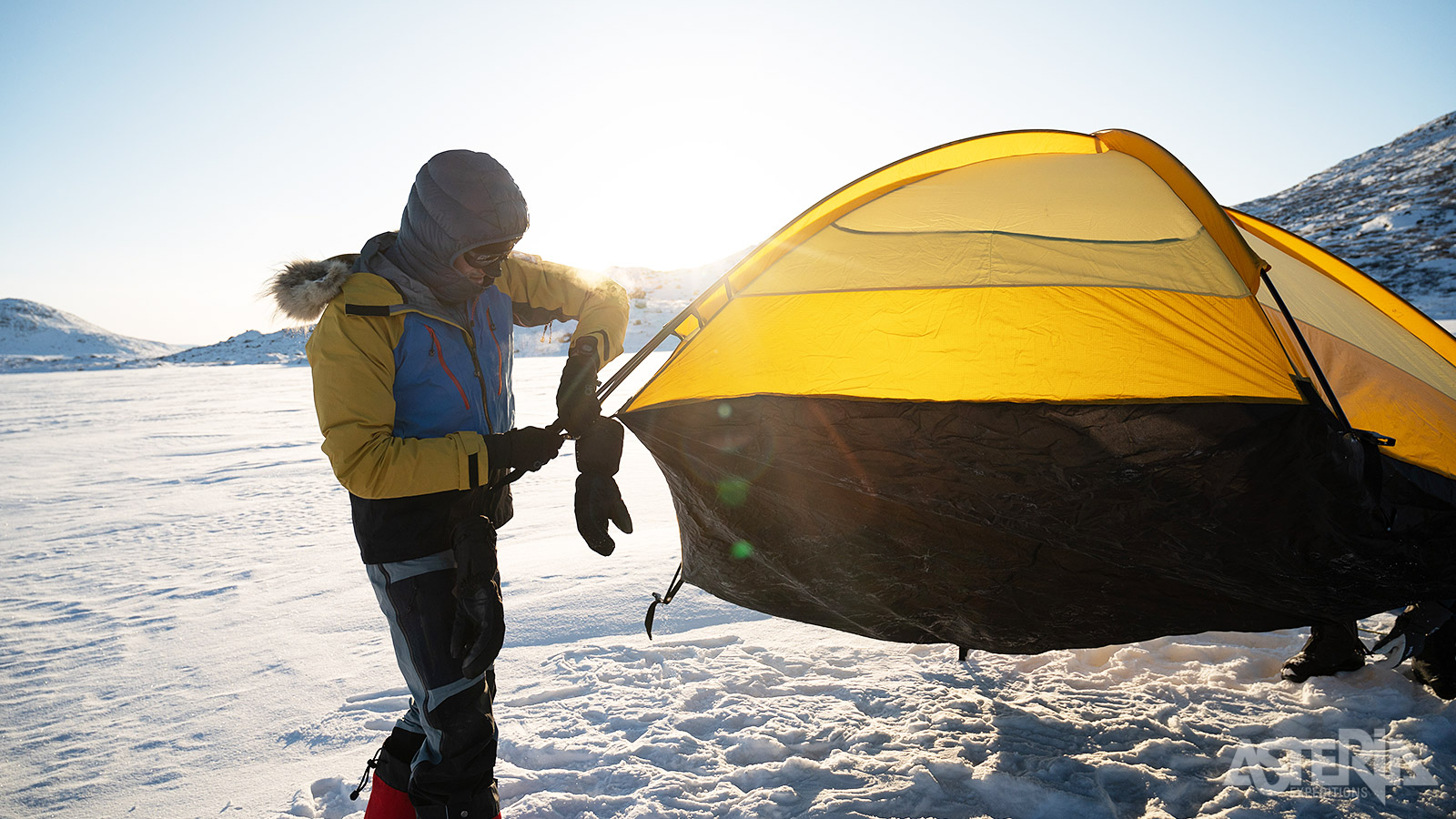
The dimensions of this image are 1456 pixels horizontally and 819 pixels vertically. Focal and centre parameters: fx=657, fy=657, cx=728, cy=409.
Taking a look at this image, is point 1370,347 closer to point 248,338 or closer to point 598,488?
point 598,488

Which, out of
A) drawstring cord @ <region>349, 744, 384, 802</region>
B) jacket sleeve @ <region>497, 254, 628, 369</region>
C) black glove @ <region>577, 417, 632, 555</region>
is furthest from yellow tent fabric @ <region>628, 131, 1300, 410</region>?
drawstring cord @ <region>349, 744, 384, 802</region>

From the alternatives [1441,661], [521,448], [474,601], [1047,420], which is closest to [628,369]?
[521,448]

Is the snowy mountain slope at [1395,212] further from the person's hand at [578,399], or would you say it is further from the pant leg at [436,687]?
the pant leg at [436,687]

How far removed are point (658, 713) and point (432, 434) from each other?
1.53 metres

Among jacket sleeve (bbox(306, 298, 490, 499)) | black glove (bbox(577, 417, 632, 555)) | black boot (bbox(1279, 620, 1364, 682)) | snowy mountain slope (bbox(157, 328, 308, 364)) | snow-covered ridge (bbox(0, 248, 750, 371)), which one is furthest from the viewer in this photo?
snowy mountain slope (bbox(157, 328, 308, 364))

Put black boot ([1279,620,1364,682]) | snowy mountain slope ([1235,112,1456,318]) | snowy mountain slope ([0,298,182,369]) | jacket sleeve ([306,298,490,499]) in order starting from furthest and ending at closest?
1. snowy mountain slope ([0,298,182,369])
2. snowy mountain slope ([1235,112,1456,318])
3. black boot ([1279,620,1364,682])
4. jacket sleeve ([306,298,490,499])

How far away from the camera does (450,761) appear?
1.84 metres

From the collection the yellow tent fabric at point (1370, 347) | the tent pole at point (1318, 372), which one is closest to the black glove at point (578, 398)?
the tent pole at point (1318, 372)

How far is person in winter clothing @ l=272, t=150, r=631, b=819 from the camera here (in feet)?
5.50

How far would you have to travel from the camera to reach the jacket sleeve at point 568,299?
2.38 m

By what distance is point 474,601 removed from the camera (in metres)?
1.83

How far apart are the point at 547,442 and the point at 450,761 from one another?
926 mm

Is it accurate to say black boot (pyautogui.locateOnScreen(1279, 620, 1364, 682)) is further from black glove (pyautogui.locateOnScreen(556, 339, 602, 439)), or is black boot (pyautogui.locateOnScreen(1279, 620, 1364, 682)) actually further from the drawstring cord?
the drawstring cord

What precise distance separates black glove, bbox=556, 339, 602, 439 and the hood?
1.41 ft
